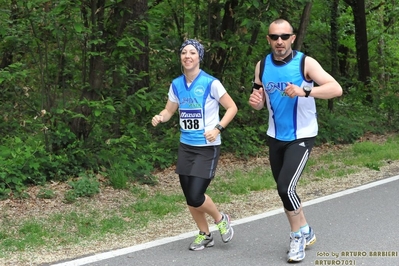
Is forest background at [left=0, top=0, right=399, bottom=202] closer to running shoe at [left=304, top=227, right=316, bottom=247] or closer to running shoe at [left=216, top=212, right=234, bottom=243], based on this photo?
running shoe at [left=216, top=212, right=234, bottom=243]

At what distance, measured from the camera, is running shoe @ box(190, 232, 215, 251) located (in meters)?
5.55

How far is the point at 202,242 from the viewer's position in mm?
5602

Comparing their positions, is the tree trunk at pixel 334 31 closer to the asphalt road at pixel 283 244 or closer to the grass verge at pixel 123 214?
the grass verge at pixel 123 214

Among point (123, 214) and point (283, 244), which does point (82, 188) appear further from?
point (283, 244)

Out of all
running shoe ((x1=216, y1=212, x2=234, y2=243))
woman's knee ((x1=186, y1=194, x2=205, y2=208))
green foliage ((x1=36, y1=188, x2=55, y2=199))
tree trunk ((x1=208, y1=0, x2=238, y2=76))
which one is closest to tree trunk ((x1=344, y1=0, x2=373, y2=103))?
tree trunk ((x1=208, y1=0, x2=238, y2=76))

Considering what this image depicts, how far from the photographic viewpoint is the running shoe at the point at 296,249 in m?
5.14

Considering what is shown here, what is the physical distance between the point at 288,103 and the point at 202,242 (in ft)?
5.17

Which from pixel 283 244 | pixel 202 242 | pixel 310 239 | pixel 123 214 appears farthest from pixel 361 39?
pixel 202 242

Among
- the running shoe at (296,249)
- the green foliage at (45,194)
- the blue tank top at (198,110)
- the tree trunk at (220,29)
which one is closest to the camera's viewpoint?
the running shoe at (296,249)

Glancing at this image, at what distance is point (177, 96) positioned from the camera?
5500 millimetres

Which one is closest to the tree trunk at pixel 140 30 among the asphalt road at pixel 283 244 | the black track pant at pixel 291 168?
the asphalt road at pixel 283 244

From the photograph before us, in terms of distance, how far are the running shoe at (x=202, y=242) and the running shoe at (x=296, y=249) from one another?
0.83m

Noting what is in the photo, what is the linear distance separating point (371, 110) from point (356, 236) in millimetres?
11316

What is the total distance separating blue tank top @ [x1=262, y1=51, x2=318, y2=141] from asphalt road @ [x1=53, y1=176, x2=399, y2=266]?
3.72 feet
